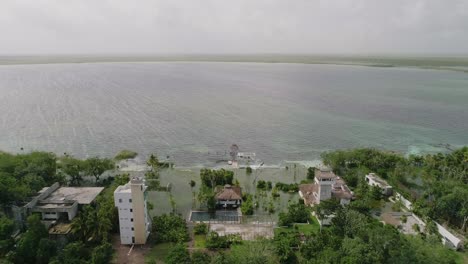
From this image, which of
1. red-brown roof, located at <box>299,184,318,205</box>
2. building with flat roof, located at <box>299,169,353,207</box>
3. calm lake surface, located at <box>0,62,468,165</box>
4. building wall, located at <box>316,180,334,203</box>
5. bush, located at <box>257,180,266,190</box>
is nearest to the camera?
building wall, located at <box>316,180,334,203</box>

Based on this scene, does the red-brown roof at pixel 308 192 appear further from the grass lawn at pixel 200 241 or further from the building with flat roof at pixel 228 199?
the grass lawn at pixel 200 241

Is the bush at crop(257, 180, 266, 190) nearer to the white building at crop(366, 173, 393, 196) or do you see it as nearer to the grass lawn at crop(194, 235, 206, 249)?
the grass lawn at crop(194, 235, 206, 249)

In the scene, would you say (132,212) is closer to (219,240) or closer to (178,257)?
(178,257)

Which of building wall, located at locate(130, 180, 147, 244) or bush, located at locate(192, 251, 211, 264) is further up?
building wall, located at locate(130, 180, 147, 244)

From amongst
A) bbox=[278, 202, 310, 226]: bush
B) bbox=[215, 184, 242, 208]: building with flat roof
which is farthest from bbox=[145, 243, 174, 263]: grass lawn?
bbox=[278, 202, 310, 226]: bush

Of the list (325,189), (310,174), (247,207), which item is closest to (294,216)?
(325,189)

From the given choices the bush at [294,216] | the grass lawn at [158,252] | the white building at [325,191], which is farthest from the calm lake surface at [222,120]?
the grass lawn at [158,252]
